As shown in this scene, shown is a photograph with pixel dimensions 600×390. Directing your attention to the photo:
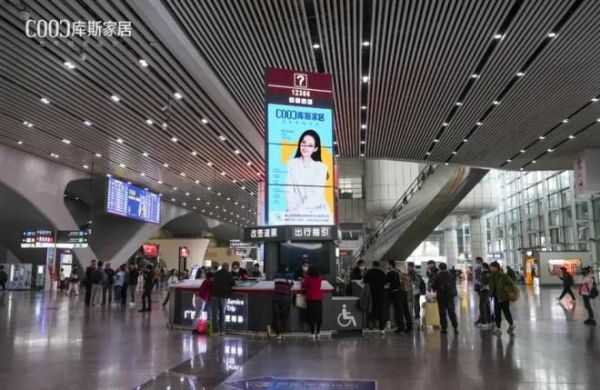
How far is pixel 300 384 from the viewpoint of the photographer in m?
5.69

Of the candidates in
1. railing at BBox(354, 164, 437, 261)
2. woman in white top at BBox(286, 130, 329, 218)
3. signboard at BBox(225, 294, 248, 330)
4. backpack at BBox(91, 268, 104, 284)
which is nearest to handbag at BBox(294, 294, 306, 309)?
signboard at BBox(225, 294, 248, 330)

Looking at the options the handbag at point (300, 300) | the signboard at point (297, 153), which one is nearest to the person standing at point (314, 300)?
the handbag at point (300, 300)

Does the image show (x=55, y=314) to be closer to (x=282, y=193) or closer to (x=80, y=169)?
(x=282, y=193)

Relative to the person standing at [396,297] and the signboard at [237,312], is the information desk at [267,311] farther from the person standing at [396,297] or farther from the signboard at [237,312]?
the person standing at [396,297]

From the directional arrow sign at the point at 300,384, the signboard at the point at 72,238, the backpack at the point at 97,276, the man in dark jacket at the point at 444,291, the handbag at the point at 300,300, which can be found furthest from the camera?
the signboard at the point at 72,238

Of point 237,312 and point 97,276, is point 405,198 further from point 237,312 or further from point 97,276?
point 237,312

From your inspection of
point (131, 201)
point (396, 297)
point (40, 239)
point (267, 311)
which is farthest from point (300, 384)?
point (40, 239)

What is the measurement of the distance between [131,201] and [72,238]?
11.0 feet

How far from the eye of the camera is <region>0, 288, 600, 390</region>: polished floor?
5.88m

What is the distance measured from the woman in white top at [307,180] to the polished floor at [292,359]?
289 centimetres

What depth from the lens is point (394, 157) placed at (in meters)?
22.5

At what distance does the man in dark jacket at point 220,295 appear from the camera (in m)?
10.0

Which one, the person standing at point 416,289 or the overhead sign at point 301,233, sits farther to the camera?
the person standing at point 416,289

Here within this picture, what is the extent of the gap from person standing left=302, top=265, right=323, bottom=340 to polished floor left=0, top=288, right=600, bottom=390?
55cm
